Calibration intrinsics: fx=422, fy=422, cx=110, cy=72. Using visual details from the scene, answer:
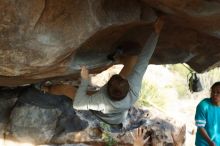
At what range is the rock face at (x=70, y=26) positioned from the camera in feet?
15.6

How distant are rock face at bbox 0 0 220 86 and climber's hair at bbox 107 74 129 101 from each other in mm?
618

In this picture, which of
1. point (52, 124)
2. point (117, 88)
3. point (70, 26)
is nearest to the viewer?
point (70, 26)

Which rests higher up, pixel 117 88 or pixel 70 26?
pixel 70 26

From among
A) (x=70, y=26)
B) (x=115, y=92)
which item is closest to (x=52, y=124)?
(x=115, y=92)

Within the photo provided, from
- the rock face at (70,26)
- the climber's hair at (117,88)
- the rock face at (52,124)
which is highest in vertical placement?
the rock face at (70,26)

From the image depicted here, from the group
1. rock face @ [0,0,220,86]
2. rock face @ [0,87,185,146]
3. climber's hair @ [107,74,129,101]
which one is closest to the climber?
climber's hair @ [107,74,129,101]

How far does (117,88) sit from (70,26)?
0.93 meters

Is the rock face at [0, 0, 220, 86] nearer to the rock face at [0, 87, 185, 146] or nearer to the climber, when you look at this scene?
the climber

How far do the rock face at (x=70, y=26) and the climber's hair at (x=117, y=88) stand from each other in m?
0.62

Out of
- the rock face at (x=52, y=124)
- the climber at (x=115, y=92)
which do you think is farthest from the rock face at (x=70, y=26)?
the rock face at (x=52, y=124)

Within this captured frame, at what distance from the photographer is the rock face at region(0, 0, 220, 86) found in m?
4.74

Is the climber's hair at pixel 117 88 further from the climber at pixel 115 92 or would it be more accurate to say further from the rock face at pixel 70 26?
the rock face at pixel 70 26

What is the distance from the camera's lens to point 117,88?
5.12m

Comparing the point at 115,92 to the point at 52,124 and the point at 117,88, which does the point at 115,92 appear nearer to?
the point at 117,88
